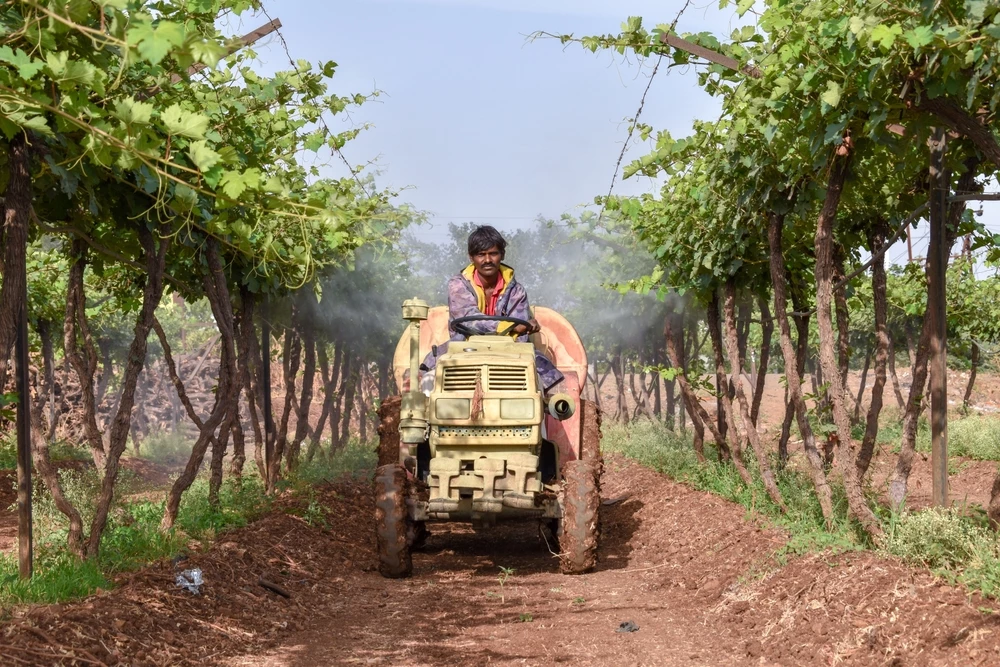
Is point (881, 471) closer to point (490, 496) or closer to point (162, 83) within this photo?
point (490, 496)

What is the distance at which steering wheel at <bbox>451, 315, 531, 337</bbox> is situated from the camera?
8.52 meters

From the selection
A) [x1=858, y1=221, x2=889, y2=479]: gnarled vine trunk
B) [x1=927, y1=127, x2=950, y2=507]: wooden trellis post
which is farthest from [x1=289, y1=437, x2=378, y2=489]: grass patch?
[x1=927, y1=127, x2=950, y2=507]: wooden trellis post

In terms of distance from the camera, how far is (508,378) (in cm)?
836

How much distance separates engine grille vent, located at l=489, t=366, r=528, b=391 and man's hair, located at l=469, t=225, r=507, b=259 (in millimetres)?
1580

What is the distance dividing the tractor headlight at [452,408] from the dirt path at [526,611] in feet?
4.31

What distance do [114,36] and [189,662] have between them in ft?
11.1

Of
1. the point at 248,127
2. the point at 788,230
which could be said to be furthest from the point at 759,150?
the point at 248,127

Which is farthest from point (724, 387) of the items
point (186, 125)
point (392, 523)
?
point (186, 125)

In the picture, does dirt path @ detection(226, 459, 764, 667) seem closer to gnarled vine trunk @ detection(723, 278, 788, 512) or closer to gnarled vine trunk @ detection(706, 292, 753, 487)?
gnarled vine trunk @ detection(723, 278, 788, 512)

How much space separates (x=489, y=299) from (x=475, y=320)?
2.82ft

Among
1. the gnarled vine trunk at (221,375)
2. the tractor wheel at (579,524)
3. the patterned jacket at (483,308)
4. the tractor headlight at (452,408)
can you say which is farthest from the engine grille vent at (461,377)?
the gnarled vine trunk at (221,375)

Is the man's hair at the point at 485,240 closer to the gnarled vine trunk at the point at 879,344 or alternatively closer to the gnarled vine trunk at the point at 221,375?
the gnarled vine trunk at the point at 221,375

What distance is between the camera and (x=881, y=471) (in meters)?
16.4

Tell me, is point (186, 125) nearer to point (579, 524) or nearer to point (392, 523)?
point (392, 523)
